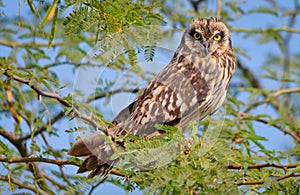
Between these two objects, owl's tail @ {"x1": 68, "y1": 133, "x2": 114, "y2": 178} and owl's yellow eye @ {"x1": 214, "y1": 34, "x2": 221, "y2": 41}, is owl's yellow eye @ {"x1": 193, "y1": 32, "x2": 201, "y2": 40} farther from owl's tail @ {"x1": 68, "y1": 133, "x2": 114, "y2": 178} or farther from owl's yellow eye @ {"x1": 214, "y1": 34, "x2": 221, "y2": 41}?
owl's tail @ {"x1": 68, "y1": 133, "x2": 114, "y2": 178}

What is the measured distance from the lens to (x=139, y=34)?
183cm

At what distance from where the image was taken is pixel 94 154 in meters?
1.92

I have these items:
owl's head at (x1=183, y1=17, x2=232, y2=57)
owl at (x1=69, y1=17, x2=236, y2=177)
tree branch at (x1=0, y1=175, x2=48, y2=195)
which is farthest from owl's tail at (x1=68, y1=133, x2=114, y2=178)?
owl's head at (x1=183, y1=17, x2=232, y2=57)

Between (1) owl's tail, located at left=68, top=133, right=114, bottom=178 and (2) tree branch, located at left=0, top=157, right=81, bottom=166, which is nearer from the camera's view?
(1) owl's tail, located at left=68, top=133, right=114, bottom=178

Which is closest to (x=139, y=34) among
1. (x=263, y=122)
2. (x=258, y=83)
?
(x=263, y=122)

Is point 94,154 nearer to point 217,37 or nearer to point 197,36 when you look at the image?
point 197,36

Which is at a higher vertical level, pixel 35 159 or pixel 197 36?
pixel 197 36

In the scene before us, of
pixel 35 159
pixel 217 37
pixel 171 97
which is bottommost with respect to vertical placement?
pixel 35 159

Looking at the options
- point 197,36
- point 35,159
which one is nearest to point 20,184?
point 35,159

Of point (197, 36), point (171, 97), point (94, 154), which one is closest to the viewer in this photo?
point (94, 154)

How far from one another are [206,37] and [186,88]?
0.81 feet

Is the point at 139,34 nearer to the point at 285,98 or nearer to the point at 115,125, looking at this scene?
the point at 115,125

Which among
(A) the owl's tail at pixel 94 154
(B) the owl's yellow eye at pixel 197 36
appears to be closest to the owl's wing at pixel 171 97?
(B) the owl's yellow eye at pixel 197 36

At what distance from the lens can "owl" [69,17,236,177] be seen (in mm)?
2123
